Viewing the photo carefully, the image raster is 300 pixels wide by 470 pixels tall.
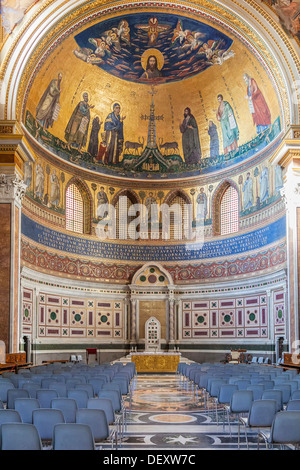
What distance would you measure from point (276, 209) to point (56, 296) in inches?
572

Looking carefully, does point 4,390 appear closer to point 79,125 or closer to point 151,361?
point 151,361

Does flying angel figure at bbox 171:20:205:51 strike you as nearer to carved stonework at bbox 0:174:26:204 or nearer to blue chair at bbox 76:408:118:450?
carved stonework at bbox 0:174:26:204

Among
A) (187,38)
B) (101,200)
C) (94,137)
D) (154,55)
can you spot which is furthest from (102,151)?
(187,38)

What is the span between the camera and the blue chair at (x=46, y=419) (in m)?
7.91

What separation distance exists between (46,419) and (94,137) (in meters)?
31.6

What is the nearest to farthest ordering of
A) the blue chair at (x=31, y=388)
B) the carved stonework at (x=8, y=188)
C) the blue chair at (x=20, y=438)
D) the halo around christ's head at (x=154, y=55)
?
the blue chair at (x=20, y=438)
the blue chair at (x=31, y=388)
the carved stonework at (x=8, y=188)
the halo around christ's head at (x=154, y=55)

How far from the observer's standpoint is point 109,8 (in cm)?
3042

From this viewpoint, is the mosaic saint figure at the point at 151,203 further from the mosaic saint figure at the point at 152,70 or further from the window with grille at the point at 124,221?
the mosaic saint figure at the point at 152,70

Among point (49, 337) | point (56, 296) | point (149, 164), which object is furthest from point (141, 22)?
point (49, 337)

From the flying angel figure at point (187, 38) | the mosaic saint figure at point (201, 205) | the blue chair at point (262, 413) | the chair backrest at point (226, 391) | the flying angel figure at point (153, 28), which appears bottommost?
the chair backrest at point (226, 391)

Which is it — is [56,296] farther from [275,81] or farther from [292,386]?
[292,386]

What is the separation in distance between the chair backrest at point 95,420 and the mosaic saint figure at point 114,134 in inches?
1254

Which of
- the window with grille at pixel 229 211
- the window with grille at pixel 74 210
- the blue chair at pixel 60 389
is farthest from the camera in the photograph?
the window with grille at pixel 229 211

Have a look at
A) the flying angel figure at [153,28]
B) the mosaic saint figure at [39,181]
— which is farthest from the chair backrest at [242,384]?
the flying angel figure at [153,28]
